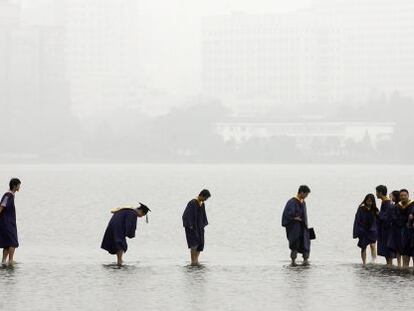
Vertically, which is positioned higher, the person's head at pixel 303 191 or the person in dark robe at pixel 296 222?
the person's head at pixel 303 191

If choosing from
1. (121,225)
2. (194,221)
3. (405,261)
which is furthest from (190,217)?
(405,261)

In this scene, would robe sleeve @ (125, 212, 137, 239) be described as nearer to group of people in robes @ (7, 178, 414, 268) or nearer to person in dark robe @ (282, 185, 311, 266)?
group of people in robes @ (7, 178, 414, 268)

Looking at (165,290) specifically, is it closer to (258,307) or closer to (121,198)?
(258,307)

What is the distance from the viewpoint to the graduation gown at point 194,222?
90.3ft

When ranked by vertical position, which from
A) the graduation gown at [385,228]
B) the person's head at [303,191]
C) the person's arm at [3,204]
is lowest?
the graduation gown at [385,228]

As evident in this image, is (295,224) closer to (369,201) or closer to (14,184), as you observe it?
(369,201)

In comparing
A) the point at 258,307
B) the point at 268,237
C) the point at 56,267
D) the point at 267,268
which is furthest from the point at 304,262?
the point at 268,237

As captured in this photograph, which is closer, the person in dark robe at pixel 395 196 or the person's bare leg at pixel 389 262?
the person in dark robe at pixel 395 196

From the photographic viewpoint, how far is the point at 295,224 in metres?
28.3

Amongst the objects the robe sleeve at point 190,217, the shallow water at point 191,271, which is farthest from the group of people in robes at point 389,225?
the robe sleeve at point 190,217

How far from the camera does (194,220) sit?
90.7 feet

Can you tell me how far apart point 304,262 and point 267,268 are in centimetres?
127

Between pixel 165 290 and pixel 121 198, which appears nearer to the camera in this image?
pixel 165 290

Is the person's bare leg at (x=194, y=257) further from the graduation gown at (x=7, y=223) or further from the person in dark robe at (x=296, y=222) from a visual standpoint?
the graduation gown at (x=7, y=223)
